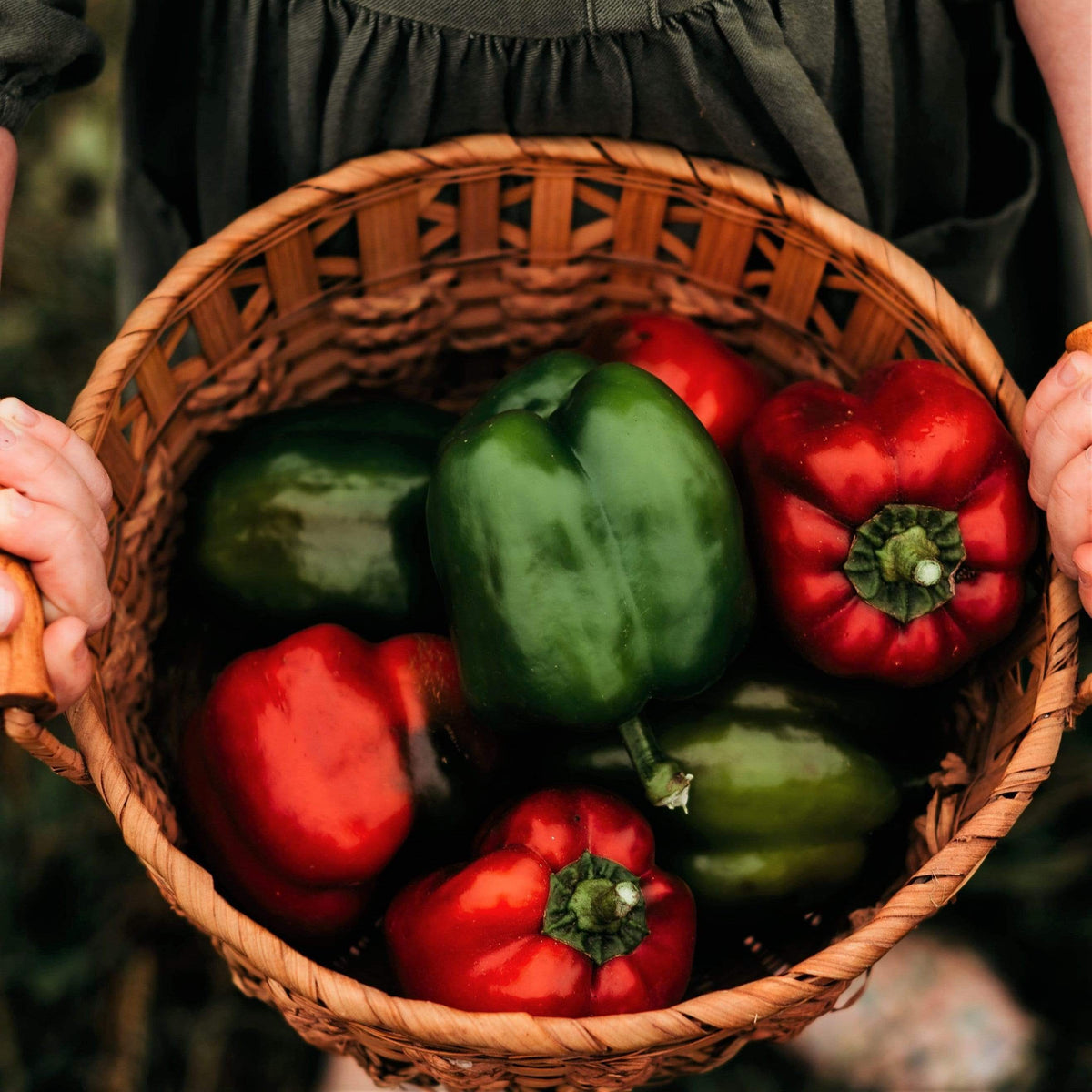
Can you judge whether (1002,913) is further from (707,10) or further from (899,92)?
(707,10)

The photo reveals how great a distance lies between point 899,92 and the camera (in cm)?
133

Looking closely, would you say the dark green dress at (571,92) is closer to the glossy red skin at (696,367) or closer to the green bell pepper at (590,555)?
the glossy red skin at (696,367)

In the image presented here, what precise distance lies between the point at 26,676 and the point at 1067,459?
2.96 ft

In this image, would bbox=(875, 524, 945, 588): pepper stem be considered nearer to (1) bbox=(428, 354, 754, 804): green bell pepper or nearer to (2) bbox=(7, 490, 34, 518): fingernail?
(1) bbox=(428, 354, 754, 804): green bell pepper

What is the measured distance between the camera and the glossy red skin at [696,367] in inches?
50.4

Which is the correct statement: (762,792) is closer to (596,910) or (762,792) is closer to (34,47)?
(596,910)

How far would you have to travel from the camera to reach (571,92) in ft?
4.01

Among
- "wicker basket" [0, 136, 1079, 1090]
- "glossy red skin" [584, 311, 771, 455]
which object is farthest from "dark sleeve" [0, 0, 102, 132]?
"glossy red skin" [584, 311, 771, 455]

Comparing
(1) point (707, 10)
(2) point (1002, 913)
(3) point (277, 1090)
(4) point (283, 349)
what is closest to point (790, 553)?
(1) point (707, 10)

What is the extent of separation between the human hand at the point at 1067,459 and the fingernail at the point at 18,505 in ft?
2.89

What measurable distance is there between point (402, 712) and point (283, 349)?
19.9 inches

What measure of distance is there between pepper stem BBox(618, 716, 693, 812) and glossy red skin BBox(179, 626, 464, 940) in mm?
192

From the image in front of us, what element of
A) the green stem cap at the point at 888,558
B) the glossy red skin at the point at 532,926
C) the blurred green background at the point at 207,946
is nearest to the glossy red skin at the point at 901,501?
the green stem cap at the point at 888,558

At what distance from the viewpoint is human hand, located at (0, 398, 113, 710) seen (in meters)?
0.88
